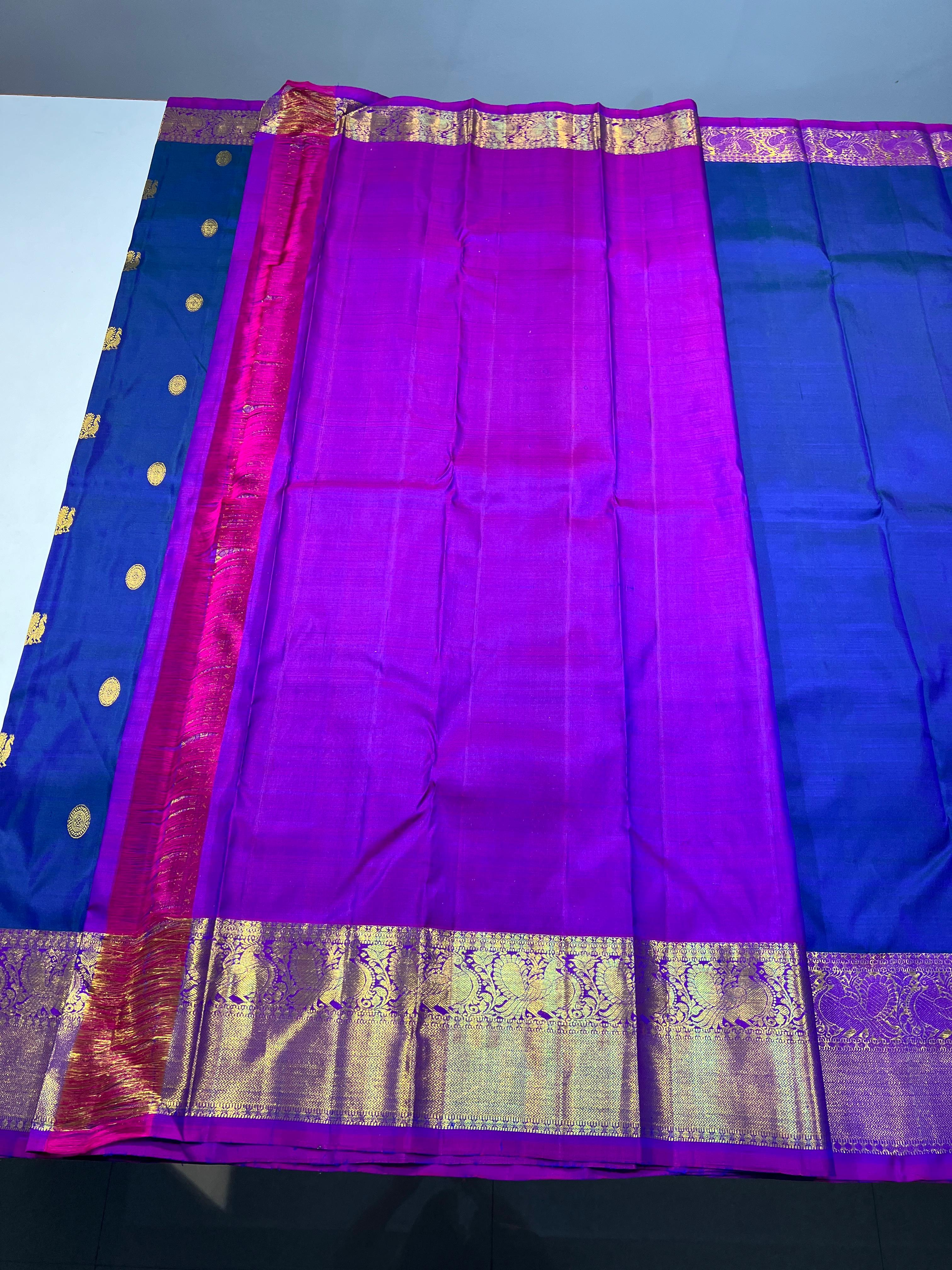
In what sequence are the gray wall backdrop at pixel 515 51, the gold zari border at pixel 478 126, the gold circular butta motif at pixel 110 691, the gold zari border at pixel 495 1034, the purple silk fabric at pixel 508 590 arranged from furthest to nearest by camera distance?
the gray wall backdrop at pixel 515 51 → the gold zari border at pixel 478 126 → the gold circular butta motif at pixel 110 691 → the purple silk fabric at pixel 508 590 → the gold zari border at pixel 495 1034

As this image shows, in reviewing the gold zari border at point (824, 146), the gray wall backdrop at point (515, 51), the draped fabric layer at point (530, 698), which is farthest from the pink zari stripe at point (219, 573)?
the gold zari border at point (824, 146)

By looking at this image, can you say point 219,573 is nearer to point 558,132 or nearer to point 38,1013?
point 38,1013

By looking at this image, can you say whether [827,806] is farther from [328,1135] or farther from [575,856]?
[328,1135]

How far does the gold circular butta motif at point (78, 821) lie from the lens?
1310 millimetres

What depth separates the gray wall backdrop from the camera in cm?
238

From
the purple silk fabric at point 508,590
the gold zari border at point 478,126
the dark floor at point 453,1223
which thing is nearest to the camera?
the purple silk fabric at point 508,590

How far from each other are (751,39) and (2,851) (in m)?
2.84

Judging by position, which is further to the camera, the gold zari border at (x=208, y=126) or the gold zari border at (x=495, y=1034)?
the gold zari border at (x=208, y=126)

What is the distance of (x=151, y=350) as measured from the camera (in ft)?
5.57

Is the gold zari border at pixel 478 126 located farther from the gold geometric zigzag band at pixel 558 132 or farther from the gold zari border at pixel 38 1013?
the gold zari border at pixel 38 1013

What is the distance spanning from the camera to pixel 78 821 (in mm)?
1316

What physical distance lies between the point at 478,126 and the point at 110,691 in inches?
60.0

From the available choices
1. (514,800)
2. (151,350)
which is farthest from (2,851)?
(151,350)

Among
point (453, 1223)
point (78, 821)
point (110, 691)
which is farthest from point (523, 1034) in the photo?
point (110, 691)
